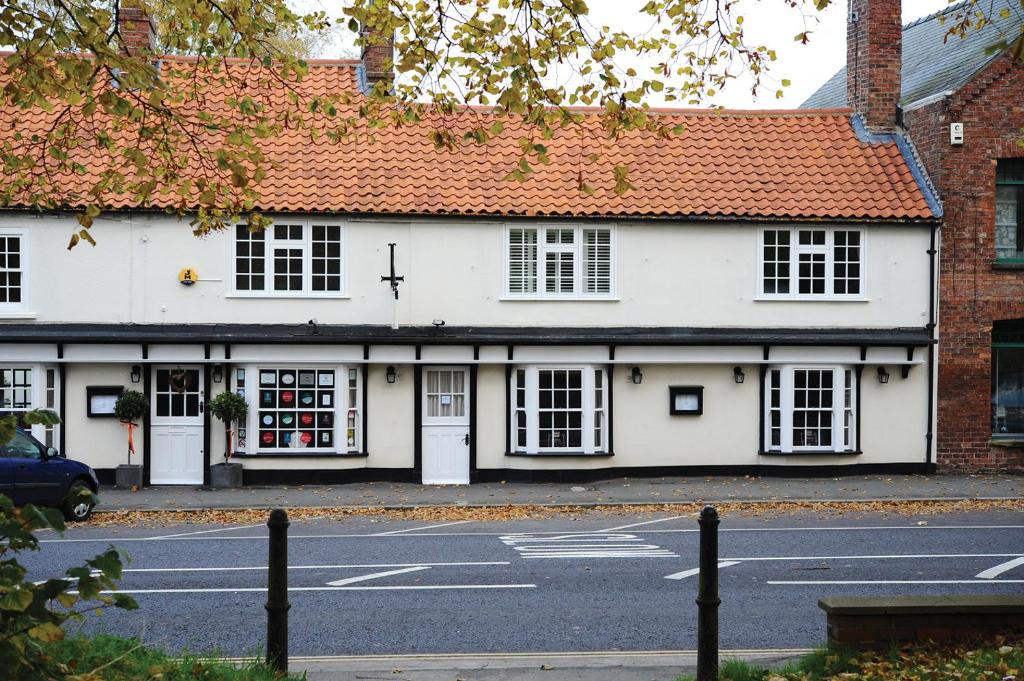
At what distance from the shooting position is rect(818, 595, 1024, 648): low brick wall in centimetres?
756

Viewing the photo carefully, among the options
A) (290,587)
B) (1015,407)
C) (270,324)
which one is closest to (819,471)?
(1015,407)

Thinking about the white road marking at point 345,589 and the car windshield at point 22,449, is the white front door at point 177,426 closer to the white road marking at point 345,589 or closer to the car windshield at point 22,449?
the car windshield at point 22,449

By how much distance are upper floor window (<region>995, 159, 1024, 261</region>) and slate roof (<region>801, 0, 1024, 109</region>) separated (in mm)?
2047

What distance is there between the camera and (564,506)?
19469mm

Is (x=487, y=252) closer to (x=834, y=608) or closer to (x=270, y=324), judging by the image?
(x=270, y=324)

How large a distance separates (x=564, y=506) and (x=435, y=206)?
6.37m

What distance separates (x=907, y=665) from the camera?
7227mm

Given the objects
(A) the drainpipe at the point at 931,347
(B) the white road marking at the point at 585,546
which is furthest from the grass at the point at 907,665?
(A) the drainpipe at the point at 931,347

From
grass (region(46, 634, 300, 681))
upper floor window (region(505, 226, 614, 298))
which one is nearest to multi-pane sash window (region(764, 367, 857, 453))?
upper floor window (region(505, 226, 614, 298))

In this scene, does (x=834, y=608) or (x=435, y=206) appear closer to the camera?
(x=834, y=608)

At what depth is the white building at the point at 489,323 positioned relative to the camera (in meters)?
21.4

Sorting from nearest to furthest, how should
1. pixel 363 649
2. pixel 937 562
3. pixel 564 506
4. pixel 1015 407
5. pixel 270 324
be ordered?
pixel 363 649
pixel 937 562
pixel 564 506
pixel 270 324
pixel 1015 407

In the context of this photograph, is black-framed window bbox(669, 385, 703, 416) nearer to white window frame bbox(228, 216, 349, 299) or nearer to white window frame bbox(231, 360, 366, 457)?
white window frame bbox(231, 360, 366, 457)

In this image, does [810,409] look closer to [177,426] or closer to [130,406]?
[177,426]
